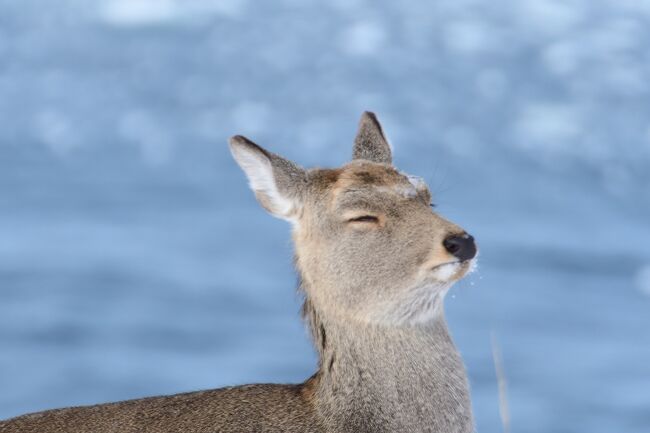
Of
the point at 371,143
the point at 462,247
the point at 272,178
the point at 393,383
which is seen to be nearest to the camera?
the point at 462,247

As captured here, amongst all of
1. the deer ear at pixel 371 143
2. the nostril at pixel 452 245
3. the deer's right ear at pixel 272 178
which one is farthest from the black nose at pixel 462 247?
the deer ear at pixel 371 143

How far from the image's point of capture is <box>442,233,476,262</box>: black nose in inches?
553

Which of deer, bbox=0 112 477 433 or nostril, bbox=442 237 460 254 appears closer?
nostril, bbox=442 237 460 254

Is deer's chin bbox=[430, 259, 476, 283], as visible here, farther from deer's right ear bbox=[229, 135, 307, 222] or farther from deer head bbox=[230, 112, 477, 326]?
deer's right ear bbox=[229, 135, 307, 222]

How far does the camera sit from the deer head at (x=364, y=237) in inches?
557

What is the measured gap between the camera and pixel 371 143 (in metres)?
15.4

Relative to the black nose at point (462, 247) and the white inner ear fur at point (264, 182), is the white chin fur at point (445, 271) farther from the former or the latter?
the white inner ear fur at point (264, 182)

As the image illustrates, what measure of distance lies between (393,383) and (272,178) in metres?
1.48

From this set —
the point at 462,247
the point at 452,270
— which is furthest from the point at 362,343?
the point at 462,247

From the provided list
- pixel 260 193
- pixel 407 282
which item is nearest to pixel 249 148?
pixel 260 193

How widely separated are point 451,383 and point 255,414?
3.93 feet

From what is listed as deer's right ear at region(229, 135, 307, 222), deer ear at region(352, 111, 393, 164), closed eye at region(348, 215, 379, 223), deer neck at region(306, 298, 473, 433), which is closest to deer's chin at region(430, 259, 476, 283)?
deer neck at region(306, 298, 473, 433)

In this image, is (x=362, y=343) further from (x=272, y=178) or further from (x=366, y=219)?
(x=272, y=178)

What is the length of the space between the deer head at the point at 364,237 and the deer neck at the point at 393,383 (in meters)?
0.10
